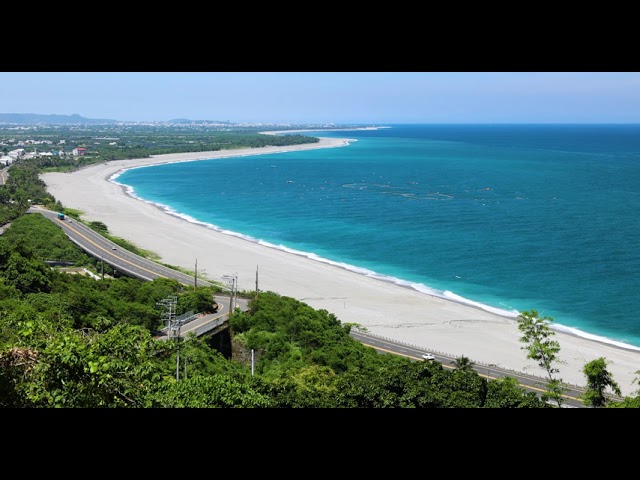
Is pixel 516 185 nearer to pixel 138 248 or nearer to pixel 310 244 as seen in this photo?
pixel 310 244

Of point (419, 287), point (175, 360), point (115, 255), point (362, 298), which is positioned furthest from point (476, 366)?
point (115, 255)

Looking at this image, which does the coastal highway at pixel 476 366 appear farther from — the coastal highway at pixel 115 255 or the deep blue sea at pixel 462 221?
the coastal highway at pixel 115 255

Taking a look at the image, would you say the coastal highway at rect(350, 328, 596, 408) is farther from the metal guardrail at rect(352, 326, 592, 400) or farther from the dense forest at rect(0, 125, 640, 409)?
the dense forest at rect(0, 125, 640, 409)

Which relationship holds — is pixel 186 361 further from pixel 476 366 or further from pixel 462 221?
pixel 462 221

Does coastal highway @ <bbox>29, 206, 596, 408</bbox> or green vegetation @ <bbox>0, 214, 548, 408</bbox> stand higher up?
green vegetation @ <bbox>0, 214, 548, 408</bbox>

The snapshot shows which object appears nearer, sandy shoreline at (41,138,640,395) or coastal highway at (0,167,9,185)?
sandy shoreline at (41,138,640,395)

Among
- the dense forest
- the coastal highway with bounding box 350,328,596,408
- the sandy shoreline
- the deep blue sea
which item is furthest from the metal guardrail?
the deep blue sea
